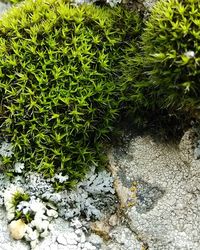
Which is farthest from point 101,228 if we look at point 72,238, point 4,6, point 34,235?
point 4,6

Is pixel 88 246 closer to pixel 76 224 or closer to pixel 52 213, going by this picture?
pixel 76 224

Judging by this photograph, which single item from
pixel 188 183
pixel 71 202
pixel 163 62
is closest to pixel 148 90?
pixel 163 62

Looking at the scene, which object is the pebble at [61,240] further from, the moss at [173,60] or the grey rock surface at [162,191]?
the moss at [173,60]

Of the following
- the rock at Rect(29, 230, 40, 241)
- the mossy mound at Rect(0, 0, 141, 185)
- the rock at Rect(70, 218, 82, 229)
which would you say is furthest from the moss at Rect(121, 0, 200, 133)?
the rock at Rect(29, 230, 40, 241)

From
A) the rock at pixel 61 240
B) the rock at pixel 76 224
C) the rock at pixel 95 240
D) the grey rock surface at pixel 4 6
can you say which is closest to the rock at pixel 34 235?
the rock at pixel 61 240

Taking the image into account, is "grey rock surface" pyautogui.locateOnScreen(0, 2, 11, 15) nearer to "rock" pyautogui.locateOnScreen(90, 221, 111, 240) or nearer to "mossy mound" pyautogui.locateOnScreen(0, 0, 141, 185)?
"mossy mound" pyautogui.locateOnScreen(0, 0, 141, 185)

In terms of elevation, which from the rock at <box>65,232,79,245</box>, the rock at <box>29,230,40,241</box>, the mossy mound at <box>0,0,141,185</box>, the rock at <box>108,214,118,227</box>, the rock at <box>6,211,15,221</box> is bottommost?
the rock at <box>108,214,118,227</box>
